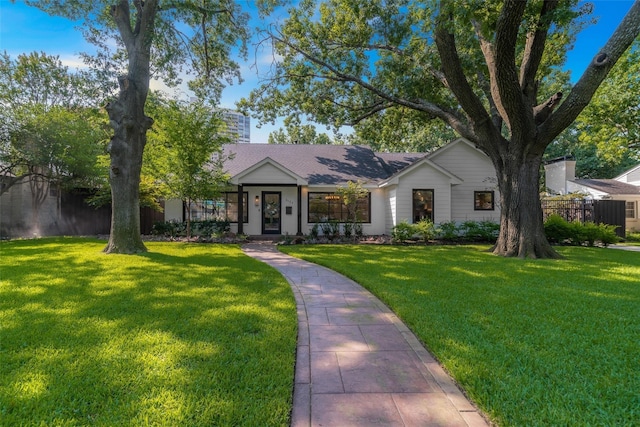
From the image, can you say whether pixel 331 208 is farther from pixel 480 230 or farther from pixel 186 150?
pixel 186 150

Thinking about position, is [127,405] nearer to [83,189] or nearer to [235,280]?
[235,280]

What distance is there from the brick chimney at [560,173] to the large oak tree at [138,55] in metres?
21.3

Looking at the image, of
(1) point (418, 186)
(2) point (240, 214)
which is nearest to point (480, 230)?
(1) point (418, 186)

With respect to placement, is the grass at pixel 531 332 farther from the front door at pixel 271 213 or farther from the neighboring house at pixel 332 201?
the front door at pixel 271 213

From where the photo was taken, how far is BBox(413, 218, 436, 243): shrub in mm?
12930

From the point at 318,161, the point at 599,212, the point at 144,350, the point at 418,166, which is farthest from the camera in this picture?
the point at 318,161

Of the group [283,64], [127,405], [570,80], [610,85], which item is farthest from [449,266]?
[610,85]

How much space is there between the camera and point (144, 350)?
2.90m

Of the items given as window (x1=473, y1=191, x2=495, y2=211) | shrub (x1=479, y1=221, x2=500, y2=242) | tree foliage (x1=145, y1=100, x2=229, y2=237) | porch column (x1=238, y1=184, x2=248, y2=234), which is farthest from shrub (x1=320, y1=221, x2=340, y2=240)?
window (x1=473, y1=191, x2=495, y2=211)

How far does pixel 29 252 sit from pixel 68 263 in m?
2.87

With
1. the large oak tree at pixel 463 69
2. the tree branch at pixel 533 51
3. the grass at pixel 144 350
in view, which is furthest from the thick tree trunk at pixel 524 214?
the grass at pixel 144 350

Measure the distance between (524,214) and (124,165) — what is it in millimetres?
11859

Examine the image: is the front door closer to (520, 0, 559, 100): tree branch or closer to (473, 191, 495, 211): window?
(473, 191, 495, 211): window

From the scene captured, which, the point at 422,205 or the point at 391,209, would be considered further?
the point at 391,209
